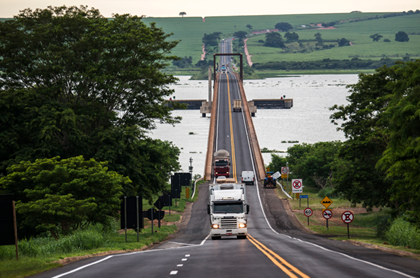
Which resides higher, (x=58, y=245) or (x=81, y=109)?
(x=81, y=109)

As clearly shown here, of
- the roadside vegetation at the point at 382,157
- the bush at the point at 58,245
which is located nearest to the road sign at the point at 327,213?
the roadside vegetation at the point at 382,157

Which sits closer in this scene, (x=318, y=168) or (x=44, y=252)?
(x=44, y=252)

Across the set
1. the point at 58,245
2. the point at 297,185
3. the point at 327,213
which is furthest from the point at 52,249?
the point at 297,185

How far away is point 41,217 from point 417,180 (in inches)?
722

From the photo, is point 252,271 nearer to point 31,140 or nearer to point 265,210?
point 31,140

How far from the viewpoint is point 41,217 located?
2402cm

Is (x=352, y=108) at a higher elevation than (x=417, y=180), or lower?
higher

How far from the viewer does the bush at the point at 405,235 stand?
918 inches

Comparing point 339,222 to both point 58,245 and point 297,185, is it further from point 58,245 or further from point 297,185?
point 58,245

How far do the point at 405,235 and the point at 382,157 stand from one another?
193 inches

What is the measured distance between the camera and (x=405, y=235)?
80.3 ft

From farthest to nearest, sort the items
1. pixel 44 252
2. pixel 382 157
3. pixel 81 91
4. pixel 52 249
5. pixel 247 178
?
pixel 247 178 → pixel 81 91 → pixel 382 157 → pixel 52 249 → pixel 44 252

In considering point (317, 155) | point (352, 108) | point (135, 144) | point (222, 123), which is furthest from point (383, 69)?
point (222, 123)

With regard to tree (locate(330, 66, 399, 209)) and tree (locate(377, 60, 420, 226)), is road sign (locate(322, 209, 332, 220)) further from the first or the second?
tree (locate(377, 60, 420, 226))
